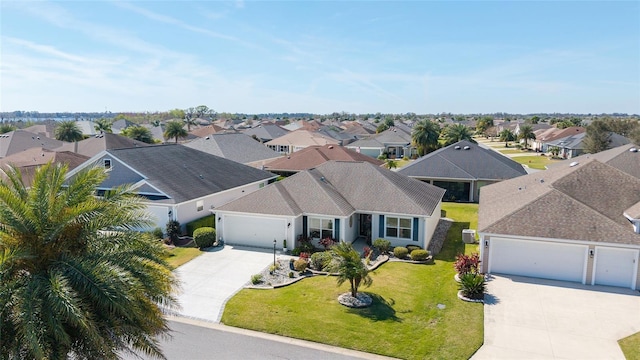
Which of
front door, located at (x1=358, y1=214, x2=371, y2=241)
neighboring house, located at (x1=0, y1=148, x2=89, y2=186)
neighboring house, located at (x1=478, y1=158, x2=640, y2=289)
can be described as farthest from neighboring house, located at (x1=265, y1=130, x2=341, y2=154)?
neighboring house, located at (x1=478, y1=158, x2=640, y2=289)

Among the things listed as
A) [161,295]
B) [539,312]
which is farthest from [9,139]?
[539,312]

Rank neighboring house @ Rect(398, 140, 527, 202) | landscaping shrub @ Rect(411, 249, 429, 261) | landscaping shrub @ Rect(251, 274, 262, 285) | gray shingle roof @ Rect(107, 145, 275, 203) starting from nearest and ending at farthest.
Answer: landscaping shrub @ Rect(251, 274, 262, 285) → landscaping shrub @ Rect(411, 249, 429, 261) → gray shingle roof @ Rect(107, 145, 275, 203) → neighboring house @ Rect(398, 140, 527, 202)

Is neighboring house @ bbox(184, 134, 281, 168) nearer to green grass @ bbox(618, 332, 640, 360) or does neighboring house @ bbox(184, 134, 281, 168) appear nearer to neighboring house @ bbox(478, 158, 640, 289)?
neighboring house @ bbox(478, 158, 640, 289)

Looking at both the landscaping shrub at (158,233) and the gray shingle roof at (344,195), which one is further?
the landscaping shrub at (158,233)

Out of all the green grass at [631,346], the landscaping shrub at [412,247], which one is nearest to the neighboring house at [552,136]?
the landscaping shrub at [412,247]

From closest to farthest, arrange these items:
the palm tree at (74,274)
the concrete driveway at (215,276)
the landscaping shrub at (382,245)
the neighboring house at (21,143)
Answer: the palm tree at (74,274) → the concrete driveway at (215,276) → the landscaping shrub at (382,245) → the neighboring house at (21,143)

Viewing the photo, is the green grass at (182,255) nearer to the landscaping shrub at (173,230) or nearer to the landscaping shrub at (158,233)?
the landscaping shrub at (173,230)

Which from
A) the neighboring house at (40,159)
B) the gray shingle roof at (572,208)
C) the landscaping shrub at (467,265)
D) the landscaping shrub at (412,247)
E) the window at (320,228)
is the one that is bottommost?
the landscaping shrub at (412,247)

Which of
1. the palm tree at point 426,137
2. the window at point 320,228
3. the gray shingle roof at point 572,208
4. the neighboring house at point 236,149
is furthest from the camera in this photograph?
the palm tree at point 426,137

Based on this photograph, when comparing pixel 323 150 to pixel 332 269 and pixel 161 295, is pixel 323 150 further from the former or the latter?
pixel 161 295
